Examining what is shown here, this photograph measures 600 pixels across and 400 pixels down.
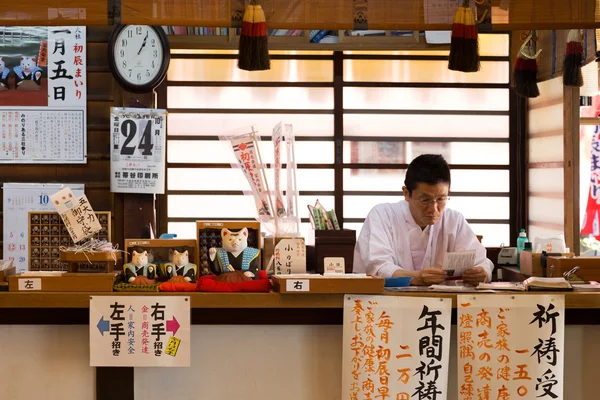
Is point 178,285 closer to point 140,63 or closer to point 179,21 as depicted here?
point 179,21

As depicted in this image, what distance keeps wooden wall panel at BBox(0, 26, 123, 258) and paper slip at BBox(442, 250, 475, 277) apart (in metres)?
3.24

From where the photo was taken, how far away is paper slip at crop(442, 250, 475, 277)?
3.35 m

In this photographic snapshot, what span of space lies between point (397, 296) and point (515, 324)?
1.58ft

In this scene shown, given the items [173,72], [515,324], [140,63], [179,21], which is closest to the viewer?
[515,324]

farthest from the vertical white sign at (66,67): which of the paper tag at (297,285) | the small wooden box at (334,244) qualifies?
the paper tag at (297,285)

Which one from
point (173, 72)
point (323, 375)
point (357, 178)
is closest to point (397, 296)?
point (323, 375)

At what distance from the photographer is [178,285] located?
9.99 feet

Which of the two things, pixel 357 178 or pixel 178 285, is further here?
pixel 357 178

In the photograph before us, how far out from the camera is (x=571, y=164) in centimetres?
570

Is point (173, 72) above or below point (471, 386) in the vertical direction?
above

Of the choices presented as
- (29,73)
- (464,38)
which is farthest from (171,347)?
(29,73)

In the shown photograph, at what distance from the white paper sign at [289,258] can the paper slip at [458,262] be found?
651 millimetres

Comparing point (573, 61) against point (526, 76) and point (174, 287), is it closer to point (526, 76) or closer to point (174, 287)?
point (526, 76)

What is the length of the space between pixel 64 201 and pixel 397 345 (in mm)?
1509
